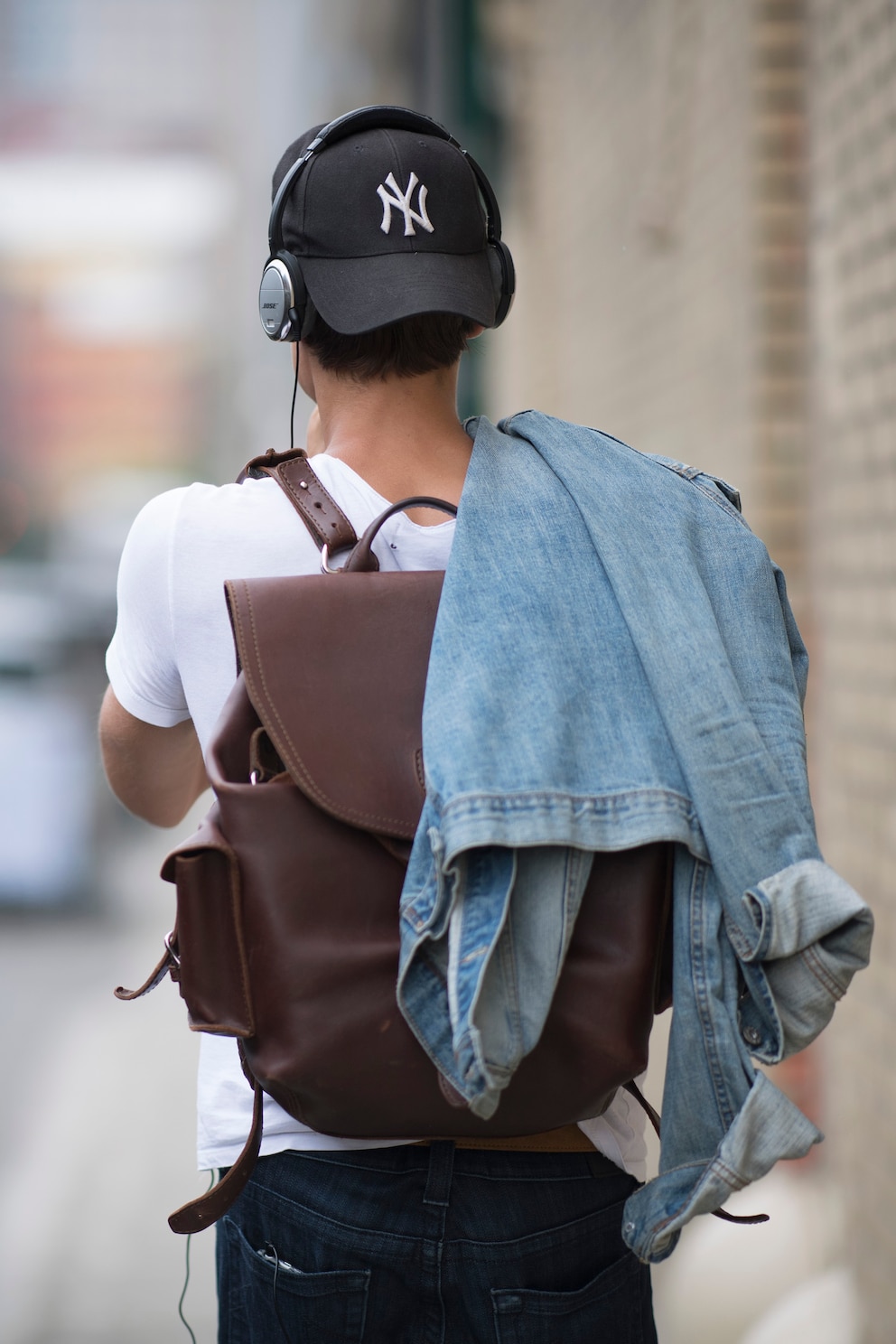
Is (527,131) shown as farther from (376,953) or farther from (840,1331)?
(376,953)

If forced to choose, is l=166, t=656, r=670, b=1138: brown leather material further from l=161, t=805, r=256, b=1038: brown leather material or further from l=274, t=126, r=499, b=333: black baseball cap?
l=274, t=126, r=499, b=333: black baseball cap

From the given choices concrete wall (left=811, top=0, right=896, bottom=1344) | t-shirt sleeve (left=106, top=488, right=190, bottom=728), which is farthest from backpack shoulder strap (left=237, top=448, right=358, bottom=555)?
concrete wall (left=811, top=0, right=896, bottom=1344)

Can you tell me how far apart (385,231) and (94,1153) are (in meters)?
3.89


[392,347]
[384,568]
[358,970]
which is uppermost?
[392,347]

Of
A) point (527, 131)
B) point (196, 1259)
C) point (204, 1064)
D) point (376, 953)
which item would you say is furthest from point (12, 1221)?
point (527, 131)

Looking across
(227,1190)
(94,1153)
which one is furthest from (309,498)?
(94,1153)

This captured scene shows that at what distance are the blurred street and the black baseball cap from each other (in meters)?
3.07

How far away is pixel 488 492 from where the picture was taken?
4.84 feet

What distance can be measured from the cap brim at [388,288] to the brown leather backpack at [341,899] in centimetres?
33

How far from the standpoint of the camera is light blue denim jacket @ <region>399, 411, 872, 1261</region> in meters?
1.29

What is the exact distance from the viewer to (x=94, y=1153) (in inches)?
180

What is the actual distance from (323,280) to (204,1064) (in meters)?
0.94

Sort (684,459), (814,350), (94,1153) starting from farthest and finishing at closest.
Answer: (94,1153) → (684,459) → (814,350)

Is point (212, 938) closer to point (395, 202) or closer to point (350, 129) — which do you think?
point (395, 202)
